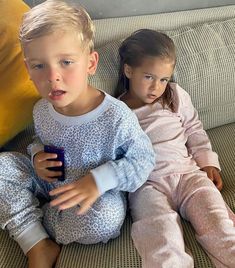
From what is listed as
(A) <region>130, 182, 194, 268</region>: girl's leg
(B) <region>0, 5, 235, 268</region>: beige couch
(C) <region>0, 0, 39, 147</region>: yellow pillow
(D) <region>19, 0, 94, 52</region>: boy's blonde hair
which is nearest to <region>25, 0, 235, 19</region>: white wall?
(B) <region>0, 5, 235, 268</region>: beige couch

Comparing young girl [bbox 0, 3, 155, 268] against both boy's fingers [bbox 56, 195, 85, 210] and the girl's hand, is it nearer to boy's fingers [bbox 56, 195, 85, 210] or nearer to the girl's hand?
boy's fingers [bbox 56, 195, 85, 210]

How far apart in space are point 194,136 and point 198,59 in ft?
1.02

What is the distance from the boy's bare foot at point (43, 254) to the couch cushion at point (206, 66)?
2.11 feet

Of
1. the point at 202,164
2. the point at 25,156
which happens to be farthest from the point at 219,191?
the point at 25,156

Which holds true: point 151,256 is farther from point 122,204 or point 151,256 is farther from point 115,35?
point 115,35

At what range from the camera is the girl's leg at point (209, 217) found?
3.50 ft

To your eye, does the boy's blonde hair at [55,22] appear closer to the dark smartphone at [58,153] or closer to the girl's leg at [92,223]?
the dark smartphone at [58,153]

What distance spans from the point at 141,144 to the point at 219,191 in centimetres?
32

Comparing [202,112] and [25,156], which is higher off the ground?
[25,156]

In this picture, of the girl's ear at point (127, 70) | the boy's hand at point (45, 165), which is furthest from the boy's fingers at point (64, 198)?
the girl's ear at point (127, 70)

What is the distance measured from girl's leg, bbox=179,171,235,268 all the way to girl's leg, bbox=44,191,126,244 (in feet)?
0.68

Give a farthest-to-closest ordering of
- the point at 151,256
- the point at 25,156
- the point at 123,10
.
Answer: the point at 123,10 < the point at 25,156 < the point at 151,256

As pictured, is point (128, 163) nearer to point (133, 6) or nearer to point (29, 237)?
point (29, 237)

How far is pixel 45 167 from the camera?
1179 millimetres
